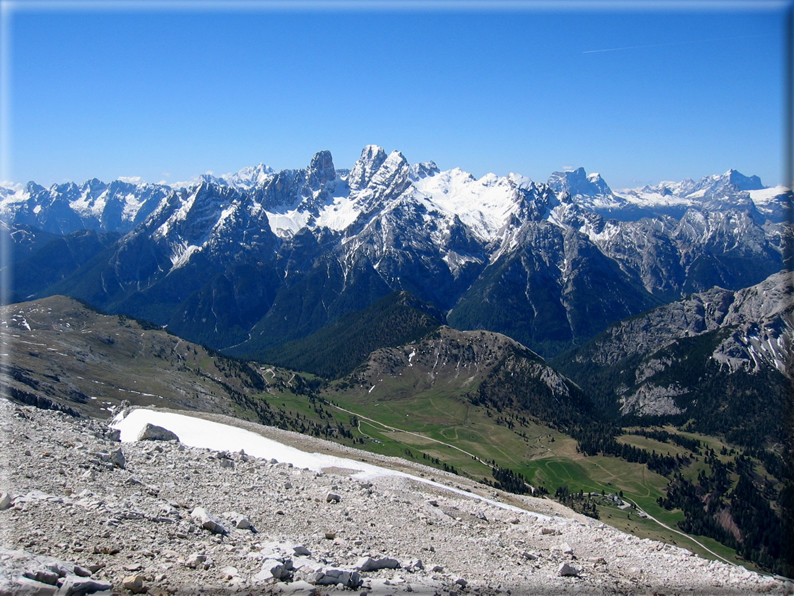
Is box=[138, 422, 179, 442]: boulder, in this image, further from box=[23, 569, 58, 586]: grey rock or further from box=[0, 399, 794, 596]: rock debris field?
box=[23, 569, 58, 586]: grey rock

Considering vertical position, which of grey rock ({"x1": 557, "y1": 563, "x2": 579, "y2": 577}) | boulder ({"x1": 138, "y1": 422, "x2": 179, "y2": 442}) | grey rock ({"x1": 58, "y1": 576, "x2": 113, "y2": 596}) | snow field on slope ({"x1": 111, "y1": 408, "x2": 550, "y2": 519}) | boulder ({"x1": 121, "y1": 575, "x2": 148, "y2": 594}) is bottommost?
snow field on slope ({"x1": 111, "y1": 408, "x2": 550, "y2": 519})

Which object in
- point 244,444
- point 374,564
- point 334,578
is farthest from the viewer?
point 244,444

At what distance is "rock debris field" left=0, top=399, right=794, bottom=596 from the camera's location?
1562cm

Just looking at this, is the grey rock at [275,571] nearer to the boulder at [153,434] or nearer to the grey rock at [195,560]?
the grey rock at [195,560]

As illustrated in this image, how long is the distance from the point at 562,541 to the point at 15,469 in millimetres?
23489

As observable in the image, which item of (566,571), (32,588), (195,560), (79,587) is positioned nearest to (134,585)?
(79,587)

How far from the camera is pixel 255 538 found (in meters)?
Result: 20.0

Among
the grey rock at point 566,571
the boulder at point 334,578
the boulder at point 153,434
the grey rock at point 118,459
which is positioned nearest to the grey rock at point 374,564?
the boulder at point 334,578

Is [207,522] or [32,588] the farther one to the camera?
[207,522]

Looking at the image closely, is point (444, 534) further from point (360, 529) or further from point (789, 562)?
point (789, 562)

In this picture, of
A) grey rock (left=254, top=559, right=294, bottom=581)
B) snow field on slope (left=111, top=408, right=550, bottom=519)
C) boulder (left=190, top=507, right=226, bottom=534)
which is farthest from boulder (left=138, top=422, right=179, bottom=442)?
grey rock (left=254, top=559, right=294, bottom=581)

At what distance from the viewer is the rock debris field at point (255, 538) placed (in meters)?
15.6

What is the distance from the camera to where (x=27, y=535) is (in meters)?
16.0

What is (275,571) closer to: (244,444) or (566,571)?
(566,571)
